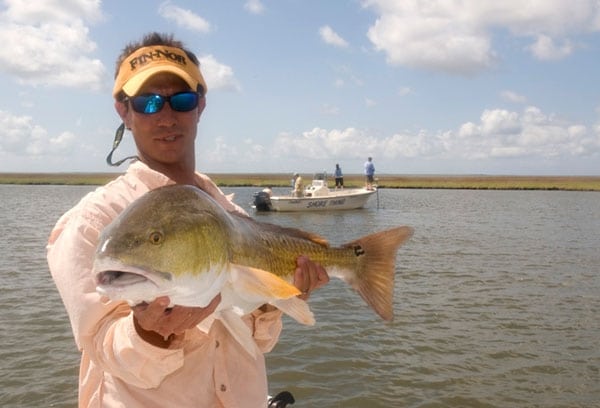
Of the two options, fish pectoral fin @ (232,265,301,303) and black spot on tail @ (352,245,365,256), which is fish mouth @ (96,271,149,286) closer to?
fish pectoral fin @ (232,265,301,303)

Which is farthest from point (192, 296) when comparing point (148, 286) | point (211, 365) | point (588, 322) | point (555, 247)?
point (555, 247)

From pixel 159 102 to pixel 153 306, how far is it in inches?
46.7

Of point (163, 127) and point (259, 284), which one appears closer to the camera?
point (259, 284)

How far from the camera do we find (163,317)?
2.01 meters

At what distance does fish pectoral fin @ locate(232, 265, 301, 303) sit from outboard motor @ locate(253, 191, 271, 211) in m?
31.6

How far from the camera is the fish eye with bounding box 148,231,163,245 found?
185 cm

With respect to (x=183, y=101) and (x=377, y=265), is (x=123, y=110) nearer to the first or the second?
(x=183, y=101)

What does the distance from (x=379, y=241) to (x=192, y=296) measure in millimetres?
1499

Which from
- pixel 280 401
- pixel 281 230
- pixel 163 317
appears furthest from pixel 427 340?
pixel 163 317

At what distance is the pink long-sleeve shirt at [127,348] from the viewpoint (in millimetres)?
2152

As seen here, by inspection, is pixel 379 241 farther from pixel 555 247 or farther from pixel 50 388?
pixel 555 247

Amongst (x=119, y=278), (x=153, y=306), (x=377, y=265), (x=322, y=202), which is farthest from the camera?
(x=322, y=202)

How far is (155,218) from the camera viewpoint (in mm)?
1948

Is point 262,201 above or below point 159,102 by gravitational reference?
below
